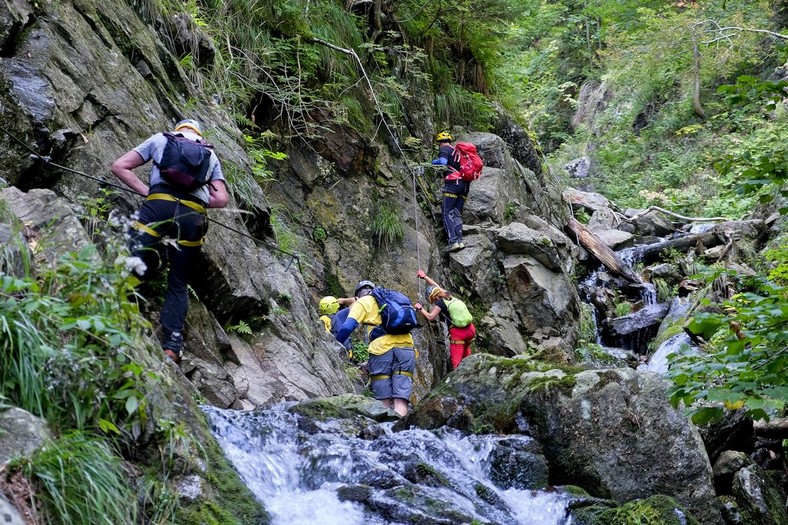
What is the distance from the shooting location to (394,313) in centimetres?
831

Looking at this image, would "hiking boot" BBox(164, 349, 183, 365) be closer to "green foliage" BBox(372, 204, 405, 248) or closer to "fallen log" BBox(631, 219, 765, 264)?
"green foliage" BBox(372, 204, 405, 248)

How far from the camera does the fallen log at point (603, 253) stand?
17.7m

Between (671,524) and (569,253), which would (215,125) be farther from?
(569,253)

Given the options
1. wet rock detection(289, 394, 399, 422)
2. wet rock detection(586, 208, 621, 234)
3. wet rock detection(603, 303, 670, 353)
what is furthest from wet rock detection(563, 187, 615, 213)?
wet rock detection(289, 394, 399, 422)

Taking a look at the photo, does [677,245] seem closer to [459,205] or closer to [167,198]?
[459,205]

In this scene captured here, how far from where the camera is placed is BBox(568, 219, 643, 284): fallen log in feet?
57.9

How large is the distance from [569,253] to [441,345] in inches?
179

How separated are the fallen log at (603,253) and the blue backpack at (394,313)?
1048 cm

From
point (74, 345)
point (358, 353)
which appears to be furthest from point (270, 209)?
point (74, 345)

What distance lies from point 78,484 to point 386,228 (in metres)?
9.72

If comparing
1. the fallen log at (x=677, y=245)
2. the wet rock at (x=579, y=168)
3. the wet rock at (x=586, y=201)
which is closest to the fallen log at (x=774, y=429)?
the fallen log at (x=677, y=245)

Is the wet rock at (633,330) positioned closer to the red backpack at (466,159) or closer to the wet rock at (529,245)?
the wet rock at (529,245)

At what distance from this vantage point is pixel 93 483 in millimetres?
3049

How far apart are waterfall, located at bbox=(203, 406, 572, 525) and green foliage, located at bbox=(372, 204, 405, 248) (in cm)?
675
